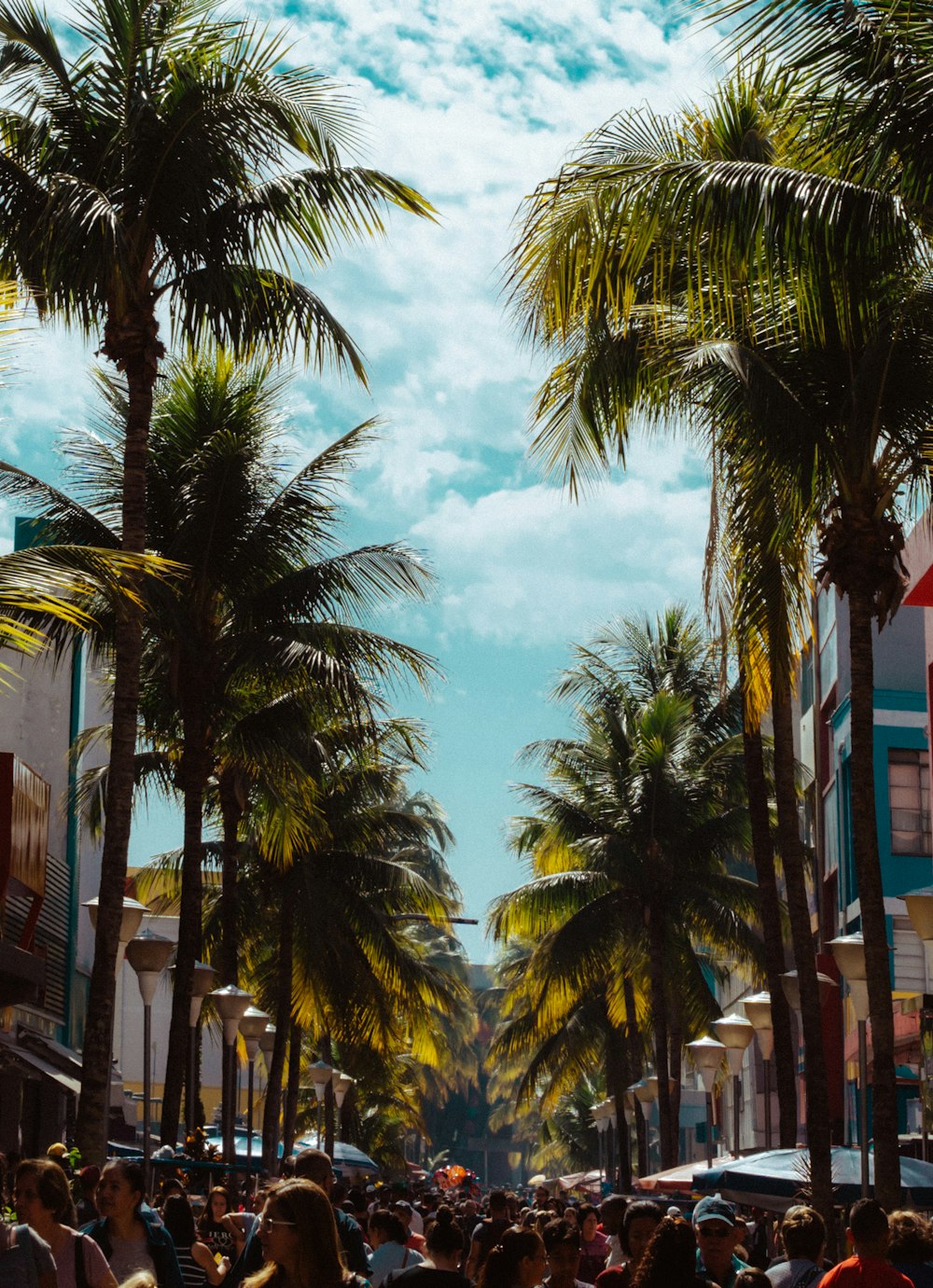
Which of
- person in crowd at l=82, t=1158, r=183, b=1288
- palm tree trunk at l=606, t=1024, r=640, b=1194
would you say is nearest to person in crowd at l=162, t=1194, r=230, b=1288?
person in crowd at l=82, t=1158, r=183, b=1288

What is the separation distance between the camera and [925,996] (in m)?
22.5

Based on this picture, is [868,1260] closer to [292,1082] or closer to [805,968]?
[805,968]

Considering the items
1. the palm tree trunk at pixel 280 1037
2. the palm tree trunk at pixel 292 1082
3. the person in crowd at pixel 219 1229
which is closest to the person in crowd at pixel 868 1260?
the person in crowd at pixel 219 1229

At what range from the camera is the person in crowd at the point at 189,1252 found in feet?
33.6

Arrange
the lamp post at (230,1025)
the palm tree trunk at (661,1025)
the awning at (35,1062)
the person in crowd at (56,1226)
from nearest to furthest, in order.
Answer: the person in crowd at (56,1226), the lamp post at (230,1025), the awning at (35,1062), the palm tree trunk at (661,1025)

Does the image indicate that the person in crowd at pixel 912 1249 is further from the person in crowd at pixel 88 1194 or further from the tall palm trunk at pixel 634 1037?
the tall palm trunk at pixel 634 1037

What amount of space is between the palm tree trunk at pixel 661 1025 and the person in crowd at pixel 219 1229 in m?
20.1

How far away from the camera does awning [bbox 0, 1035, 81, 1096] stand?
27686 millimetres

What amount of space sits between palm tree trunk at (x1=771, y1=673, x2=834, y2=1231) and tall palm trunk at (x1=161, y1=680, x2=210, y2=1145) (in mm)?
6858

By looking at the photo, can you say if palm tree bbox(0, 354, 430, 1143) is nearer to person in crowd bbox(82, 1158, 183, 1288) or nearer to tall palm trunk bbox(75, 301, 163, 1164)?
tall palm trunk bbox(75, 301, 163, 1164)

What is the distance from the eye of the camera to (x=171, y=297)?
56.6 feet

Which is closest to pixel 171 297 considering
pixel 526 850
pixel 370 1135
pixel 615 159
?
pixel 615 159

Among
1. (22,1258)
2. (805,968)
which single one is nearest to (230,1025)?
(805,968)

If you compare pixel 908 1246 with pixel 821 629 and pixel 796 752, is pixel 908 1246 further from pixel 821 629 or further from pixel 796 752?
pixel 796 752
